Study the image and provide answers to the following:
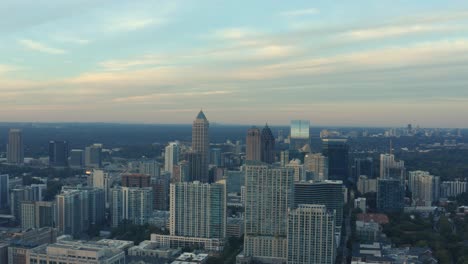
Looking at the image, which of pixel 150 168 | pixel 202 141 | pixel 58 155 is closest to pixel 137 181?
pixel 150 168

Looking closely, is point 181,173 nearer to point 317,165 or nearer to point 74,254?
point 317,165

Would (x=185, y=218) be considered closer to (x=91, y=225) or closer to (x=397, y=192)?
(x=91, y=225)

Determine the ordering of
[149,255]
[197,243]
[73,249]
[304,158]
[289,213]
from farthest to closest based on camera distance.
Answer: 1. [304,158]
2. [197,243]
3. [149,255]
4. [289,213]
5. [73,249]

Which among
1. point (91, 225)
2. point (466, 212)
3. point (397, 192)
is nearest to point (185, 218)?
Result: point (91, 225)

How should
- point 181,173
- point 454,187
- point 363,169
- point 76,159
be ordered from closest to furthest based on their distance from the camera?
point 181,173 < point 454,187 < point 363,169 < point 76,159

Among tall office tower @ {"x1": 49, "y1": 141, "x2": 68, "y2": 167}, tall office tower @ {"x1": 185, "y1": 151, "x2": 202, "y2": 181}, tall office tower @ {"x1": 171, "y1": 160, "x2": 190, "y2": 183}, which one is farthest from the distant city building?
tall office tower @ {"x1": 49, "y1": 141, "x2": 68, "y2": 167}

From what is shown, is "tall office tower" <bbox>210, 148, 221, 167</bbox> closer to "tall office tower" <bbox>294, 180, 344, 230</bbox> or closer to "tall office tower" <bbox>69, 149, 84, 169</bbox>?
"tall office tower" <bbox>69, 149, 84, 169</bbox>

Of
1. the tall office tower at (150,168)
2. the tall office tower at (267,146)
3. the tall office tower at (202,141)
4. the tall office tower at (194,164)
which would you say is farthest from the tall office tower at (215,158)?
the tall office tower at (150,168)
